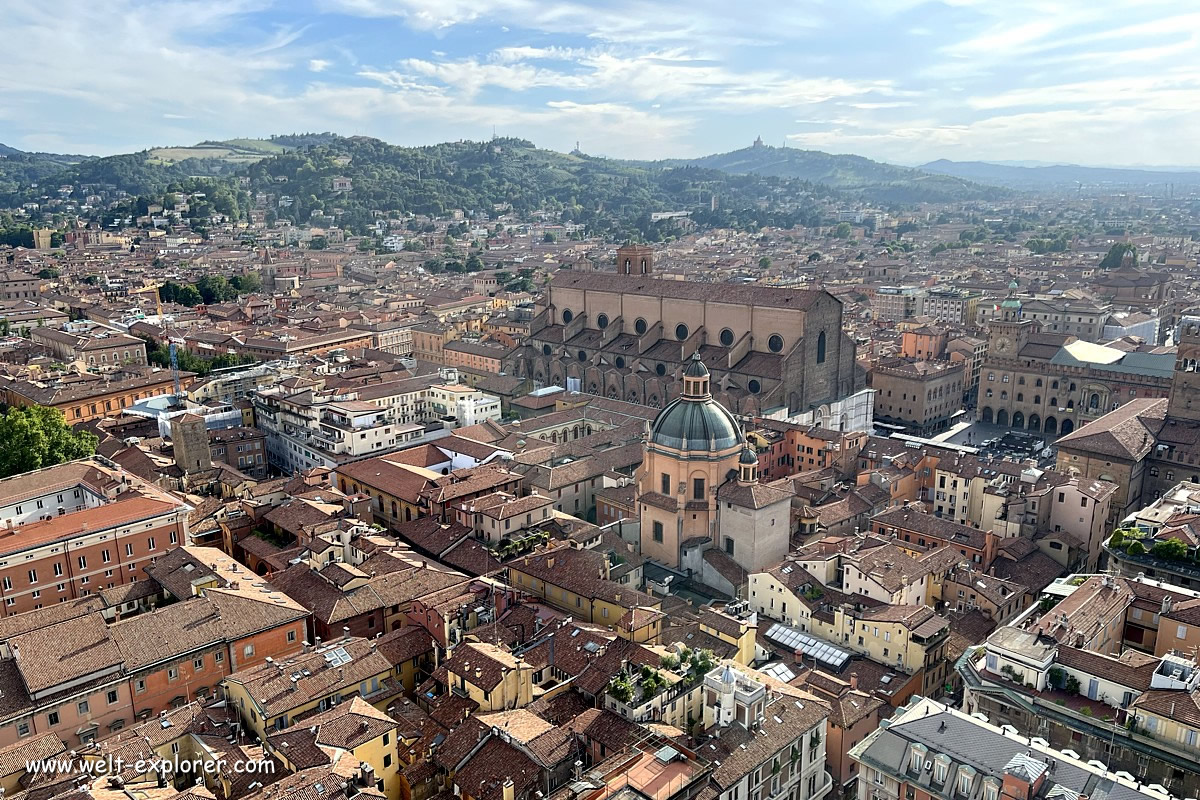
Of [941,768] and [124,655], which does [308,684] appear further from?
[941,768]

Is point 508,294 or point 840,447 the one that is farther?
point 508,294

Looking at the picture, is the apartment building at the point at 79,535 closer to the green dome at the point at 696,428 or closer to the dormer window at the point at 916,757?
the green dome at the point at 696,428

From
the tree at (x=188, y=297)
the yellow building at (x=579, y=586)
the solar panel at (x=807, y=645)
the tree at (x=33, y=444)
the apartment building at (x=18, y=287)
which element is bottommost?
the solar panel at (x=807, y=645)

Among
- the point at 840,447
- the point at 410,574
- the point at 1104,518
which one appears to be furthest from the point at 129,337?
the point at 1104,518

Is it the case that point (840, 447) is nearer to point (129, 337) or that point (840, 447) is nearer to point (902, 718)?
point (902, 718)

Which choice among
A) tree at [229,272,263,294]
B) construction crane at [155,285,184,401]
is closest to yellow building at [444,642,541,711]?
construction crane at [155,285,184,401]

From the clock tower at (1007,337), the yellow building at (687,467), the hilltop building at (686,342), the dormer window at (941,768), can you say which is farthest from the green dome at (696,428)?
the clock tower at (1007,337)

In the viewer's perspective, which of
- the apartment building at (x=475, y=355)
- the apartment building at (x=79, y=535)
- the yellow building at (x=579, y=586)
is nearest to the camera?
the yellow building at (x=579, y=586)
